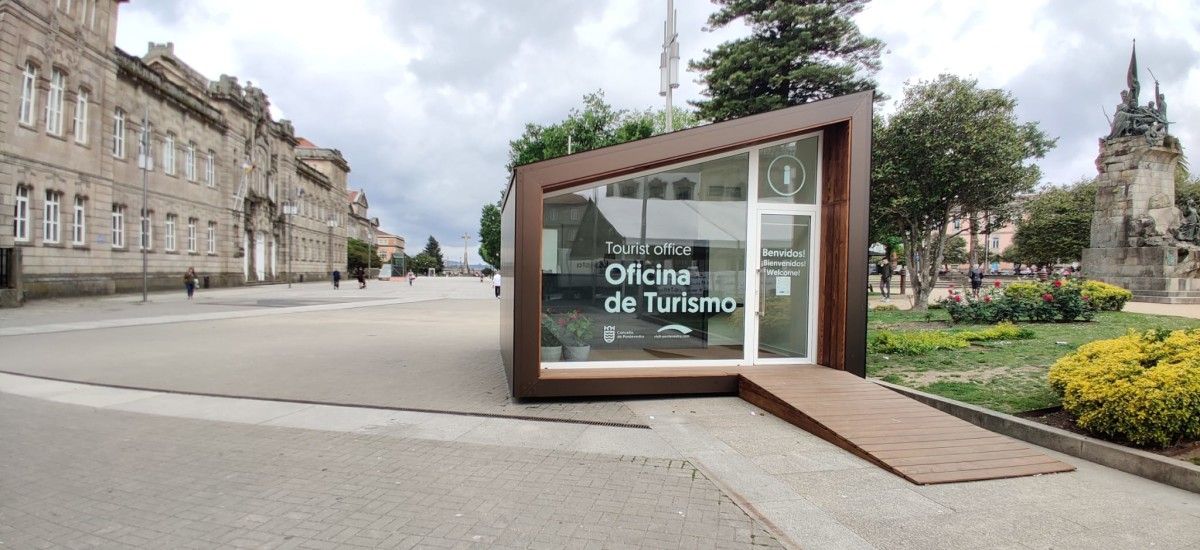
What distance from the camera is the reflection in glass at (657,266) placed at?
761 cm

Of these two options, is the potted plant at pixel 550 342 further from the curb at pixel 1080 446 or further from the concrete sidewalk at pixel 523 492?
the curb at pixel 1080 446

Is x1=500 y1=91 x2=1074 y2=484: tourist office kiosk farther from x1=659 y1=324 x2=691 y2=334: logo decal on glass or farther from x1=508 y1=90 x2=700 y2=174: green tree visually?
x1=508 y1=90 x2=700 y2=174: green tree

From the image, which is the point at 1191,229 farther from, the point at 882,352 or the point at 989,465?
the point at 989,465

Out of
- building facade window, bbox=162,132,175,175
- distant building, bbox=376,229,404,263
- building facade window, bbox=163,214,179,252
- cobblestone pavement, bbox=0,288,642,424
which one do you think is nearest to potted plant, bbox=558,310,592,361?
cobblestone pavement, bbox=0,288,642,424

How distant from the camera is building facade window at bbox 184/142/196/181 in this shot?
36.8 m

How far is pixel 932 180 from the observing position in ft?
61.9

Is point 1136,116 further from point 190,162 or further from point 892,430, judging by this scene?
point 190,162

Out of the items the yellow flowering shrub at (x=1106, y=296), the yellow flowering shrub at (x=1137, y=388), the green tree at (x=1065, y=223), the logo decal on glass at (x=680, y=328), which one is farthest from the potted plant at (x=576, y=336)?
the green tree at (x=1065, y=223)

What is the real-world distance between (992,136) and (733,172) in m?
14.4

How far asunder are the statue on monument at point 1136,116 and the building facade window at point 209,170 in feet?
159

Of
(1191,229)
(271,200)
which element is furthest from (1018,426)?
(271,200)

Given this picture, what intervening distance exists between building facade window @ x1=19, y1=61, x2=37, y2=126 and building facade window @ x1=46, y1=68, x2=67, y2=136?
24.5 inches

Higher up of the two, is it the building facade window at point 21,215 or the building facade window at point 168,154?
the building facade window at point 168,154

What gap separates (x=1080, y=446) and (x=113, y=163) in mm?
37934
